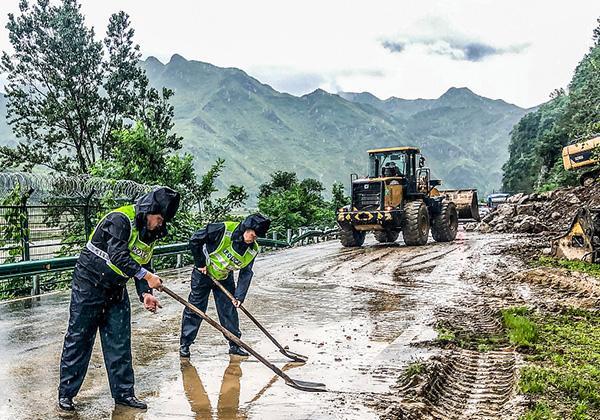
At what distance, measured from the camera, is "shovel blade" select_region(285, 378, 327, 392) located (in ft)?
20.6

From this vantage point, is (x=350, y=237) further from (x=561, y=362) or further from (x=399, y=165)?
(x=561, y=362)

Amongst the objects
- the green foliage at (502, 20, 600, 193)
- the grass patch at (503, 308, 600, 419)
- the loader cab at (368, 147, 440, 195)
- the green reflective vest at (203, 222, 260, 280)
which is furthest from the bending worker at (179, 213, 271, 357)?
the green foliage at (502, 20, 600, 193)

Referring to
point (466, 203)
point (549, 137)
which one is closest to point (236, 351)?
point (466, 203)

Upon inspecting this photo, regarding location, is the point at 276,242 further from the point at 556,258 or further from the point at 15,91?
the point at 15,91

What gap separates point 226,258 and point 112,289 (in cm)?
196

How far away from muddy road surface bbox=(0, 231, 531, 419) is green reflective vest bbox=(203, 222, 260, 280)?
1.02 metres

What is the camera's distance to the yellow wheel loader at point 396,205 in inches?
894

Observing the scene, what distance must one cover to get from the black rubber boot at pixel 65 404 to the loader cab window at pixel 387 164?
1919 centimetres

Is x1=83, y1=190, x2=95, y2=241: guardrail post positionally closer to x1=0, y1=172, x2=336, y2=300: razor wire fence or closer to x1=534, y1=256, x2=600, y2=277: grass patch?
x1=0, y1=172, x2=336, y2=300: razor wire fence

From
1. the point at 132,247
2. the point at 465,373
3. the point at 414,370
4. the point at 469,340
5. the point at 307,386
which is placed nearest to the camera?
the point at 132,247

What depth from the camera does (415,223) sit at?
74.4 feet

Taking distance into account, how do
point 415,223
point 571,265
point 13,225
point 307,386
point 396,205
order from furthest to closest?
point 396,205
point 415,223
point 571,265
point 13,225
point 307,386

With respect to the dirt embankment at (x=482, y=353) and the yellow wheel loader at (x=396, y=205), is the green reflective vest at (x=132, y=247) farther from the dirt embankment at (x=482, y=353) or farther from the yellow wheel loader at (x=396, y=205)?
the yellow wheel loader at (x=396, y=205)

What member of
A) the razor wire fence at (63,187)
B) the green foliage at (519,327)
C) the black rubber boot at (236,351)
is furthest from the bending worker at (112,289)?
the razor wire fence at (63,187)
